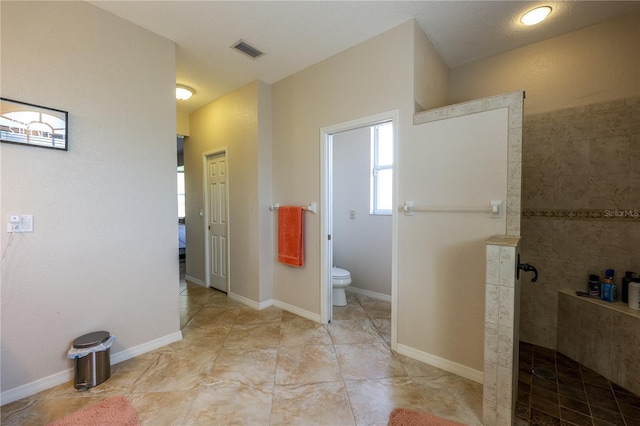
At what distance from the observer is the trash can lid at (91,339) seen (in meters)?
Answer: 1.79

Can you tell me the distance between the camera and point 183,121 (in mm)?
4133

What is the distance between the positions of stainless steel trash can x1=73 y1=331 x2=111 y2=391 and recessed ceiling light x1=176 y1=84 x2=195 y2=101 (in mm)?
2736

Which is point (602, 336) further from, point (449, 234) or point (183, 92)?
point (183, 92)

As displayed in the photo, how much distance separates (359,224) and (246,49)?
2407 millimetres

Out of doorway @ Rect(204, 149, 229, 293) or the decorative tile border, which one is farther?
doorway @ Rect(204, 149, 229, 293)

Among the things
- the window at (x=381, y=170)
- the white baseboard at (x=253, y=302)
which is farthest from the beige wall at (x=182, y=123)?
the window at (x=381, y=170)

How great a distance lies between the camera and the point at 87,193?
1.97m

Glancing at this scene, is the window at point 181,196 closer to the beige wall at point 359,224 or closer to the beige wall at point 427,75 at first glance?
the beige wall at point 359,224

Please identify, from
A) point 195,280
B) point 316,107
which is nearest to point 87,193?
point 316,107

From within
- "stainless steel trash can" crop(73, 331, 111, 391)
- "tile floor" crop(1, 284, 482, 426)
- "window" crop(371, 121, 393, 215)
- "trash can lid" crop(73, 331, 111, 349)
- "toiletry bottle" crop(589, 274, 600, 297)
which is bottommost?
"tile floor" crop(1, 284, 482, 426)

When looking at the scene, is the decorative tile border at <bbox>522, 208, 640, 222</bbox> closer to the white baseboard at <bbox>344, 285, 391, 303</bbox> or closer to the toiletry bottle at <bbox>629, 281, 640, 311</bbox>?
the toiletry bottle at <bbox>629, 281, 640, 311</bbox>

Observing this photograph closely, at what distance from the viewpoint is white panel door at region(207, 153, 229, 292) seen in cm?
371

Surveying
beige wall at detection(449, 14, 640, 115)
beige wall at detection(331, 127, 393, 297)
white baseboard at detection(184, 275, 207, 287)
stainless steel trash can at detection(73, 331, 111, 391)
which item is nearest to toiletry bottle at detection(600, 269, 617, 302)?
beige wall at detection(449, 14, 640, 115)

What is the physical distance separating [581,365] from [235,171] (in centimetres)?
384
